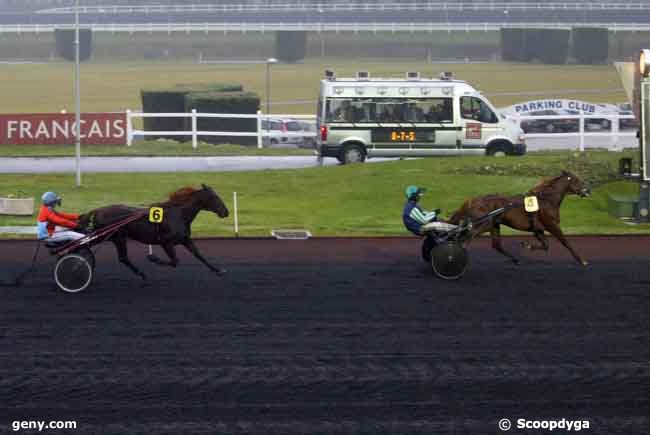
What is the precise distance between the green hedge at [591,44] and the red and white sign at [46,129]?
6373 centimetres

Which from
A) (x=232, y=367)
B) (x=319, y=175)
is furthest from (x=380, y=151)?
(x=232, y=367)

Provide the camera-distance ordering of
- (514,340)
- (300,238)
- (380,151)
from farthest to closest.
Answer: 1. (380,151)
2. (300,238)
3. (514,340)

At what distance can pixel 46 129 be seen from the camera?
3566cm

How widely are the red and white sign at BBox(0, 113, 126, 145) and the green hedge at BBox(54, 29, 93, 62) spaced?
61453 millimetres

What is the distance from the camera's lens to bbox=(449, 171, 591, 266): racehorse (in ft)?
53.7

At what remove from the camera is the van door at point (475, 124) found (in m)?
31.4

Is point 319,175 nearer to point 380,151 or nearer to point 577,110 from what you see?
point 380,151

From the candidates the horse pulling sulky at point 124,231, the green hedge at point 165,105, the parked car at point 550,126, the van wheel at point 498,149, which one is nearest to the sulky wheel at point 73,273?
the horse pulling sulky at point 124,231

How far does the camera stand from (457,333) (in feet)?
42.4

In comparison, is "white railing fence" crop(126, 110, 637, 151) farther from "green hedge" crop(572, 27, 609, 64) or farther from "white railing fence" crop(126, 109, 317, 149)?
"green hedge" crop(572, 27, 609, 64)

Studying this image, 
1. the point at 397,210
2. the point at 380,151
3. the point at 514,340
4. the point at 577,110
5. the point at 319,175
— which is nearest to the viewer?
the point at 514,340

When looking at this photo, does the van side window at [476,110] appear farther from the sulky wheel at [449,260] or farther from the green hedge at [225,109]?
the sulky wheel at [449,260]

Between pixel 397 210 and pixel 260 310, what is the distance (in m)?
9.32

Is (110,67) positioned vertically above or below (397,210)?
above
